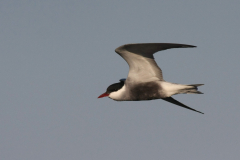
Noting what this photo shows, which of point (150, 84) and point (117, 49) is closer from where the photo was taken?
point (117, 49)

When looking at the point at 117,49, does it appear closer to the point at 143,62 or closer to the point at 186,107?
the point at 143,62

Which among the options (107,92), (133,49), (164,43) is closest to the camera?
(164,43)

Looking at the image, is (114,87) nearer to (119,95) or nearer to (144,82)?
(119,95)

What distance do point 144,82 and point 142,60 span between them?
29.7 inches

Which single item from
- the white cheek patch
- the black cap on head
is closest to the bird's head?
the black cap on head

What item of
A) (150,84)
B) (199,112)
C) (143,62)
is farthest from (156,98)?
(199,112)

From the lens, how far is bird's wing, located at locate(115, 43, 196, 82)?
988 centimetres

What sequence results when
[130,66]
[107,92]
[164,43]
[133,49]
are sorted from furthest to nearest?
[107,92] < [130,66] < [133,49] < [164,43]

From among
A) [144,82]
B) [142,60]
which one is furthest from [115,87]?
[142,60]

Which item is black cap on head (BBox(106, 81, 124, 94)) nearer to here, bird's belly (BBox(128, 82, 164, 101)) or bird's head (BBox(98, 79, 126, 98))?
bird's head (BBox(98, 79, 126, 98))

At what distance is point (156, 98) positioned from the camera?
11.1m

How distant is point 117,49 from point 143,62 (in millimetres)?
926

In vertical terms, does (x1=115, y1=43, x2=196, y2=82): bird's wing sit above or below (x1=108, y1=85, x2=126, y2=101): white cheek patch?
above

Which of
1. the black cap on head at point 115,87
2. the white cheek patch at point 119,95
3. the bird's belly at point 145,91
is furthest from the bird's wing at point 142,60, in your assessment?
the black cap on head at point 115,87
